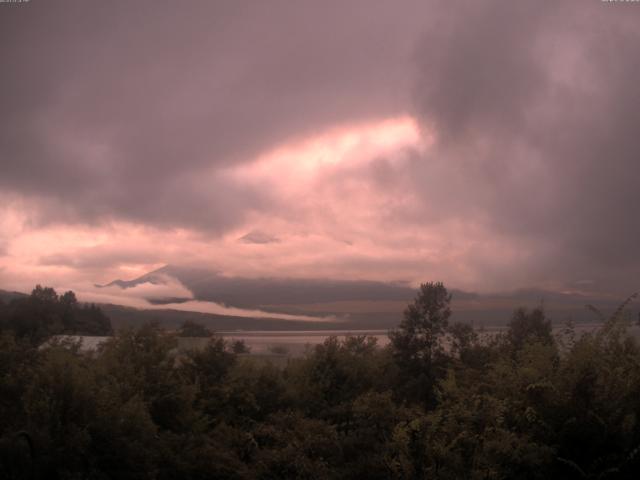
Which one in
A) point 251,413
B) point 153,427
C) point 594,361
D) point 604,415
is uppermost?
point 594,361

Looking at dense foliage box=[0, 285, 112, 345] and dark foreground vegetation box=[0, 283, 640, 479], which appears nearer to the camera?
dark foreground vegetation box=[0, 283, 640, 479]

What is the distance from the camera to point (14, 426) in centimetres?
1616

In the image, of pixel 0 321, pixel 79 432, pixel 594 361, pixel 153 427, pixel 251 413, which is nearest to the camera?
pixel 594 361

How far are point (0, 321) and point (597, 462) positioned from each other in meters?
71.1

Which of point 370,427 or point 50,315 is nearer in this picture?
point 370,427

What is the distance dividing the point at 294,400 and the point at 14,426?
1810cm

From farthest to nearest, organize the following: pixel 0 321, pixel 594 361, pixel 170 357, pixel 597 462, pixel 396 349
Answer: pixel 0 321, pixel 396 349, pixel 170 357, pixel 594 361, pixel 597 462

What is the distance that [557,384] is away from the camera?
13.8 m

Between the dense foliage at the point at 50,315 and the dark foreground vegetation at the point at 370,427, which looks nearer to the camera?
the dark foreground vegetation at the point at 370,427

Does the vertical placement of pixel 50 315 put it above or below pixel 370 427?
above

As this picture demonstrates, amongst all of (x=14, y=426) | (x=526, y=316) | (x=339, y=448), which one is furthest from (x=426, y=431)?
(x=526, y=316)

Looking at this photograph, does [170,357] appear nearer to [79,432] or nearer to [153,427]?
[153,427]

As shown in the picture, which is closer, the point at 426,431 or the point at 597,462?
the point at 597,462

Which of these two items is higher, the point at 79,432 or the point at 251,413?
the point at 79,432
